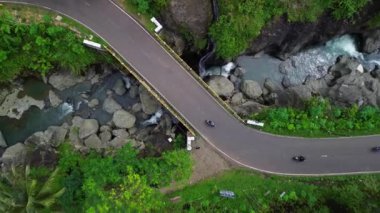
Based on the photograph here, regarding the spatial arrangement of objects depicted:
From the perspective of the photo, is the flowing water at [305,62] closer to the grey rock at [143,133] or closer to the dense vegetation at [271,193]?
the dense vegetation at [271,193]

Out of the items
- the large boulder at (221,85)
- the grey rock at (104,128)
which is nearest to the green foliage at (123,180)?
the grey rock at (104,128)

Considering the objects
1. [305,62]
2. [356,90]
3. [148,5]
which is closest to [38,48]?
[148,5]

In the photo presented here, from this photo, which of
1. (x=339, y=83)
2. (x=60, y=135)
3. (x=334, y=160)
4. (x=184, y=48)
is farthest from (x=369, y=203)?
(x=60, y=135)

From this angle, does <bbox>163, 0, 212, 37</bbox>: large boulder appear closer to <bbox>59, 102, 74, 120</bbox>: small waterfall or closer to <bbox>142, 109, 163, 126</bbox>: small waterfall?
<bbox>142, 109, 163, 126</bbox>: small waterfall

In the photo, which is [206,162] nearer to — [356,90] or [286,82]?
[286,82]

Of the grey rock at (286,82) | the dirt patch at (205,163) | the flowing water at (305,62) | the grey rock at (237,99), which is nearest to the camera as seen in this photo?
the dirt patch at (205,163)

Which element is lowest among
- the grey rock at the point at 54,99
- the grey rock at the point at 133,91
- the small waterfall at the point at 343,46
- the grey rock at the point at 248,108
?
the small waterfall at the point at 343,46

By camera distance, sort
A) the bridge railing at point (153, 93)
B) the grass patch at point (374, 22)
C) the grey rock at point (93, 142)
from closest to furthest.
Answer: the bridge railing at point (153, 93) → the grey rock at point (93, 142) → the grass patch at point (374, 22)
